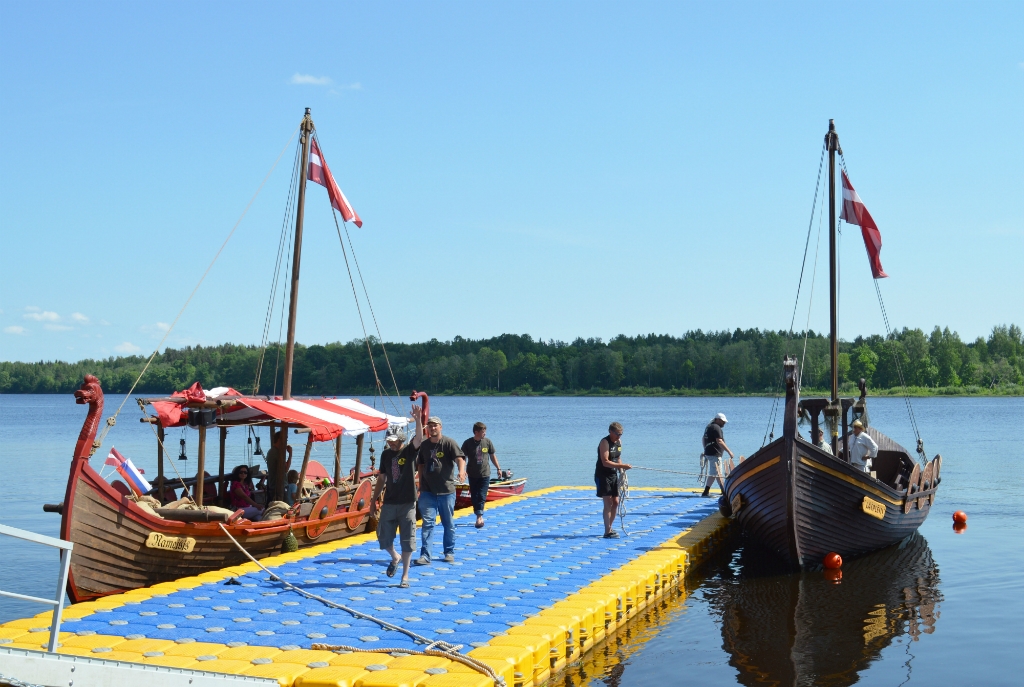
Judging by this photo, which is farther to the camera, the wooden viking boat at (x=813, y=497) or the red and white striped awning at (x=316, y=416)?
the red and white striped awning at (x=316, y=416)

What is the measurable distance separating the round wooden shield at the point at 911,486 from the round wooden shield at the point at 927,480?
1.55 ft

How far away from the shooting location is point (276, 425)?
1606 centimetres

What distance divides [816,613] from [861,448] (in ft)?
15.2

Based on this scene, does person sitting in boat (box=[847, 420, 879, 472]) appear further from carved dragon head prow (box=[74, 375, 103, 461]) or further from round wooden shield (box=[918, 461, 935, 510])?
carved dragon head prow (box=[74, 375, 103, 461])

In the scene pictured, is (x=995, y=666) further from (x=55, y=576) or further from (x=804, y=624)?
(x=55, y=576)

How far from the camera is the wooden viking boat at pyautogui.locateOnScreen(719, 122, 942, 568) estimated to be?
15.2 metres

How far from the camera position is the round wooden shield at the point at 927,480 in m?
19.3

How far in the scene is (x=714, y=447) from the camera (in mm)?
21719

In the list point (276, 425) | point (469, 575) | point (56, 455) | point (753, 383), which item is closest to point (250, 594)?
point (469, 575)

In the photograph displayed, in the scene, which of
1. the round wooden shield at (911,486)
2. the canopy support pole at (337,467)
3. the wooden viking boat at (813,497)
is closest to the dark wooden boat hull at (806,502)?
the wooden viking boat at (813,497)

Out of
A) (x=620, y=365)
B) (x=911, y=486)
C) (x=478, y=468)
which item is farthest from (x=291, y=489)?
(x=620, y=365)

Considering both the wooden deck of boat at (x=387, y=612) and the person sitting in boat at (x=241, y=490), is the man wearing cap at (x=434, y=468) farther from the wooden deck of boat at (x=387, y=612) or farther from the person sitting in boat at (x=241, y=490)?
the person sitting in boat at (x=241, y=490)

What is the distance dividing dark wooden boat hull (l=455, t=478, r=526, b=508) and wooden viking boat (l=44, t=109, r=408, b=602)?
5358 millimetres

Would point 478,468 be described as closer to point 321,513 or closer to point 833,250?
point 321,513
